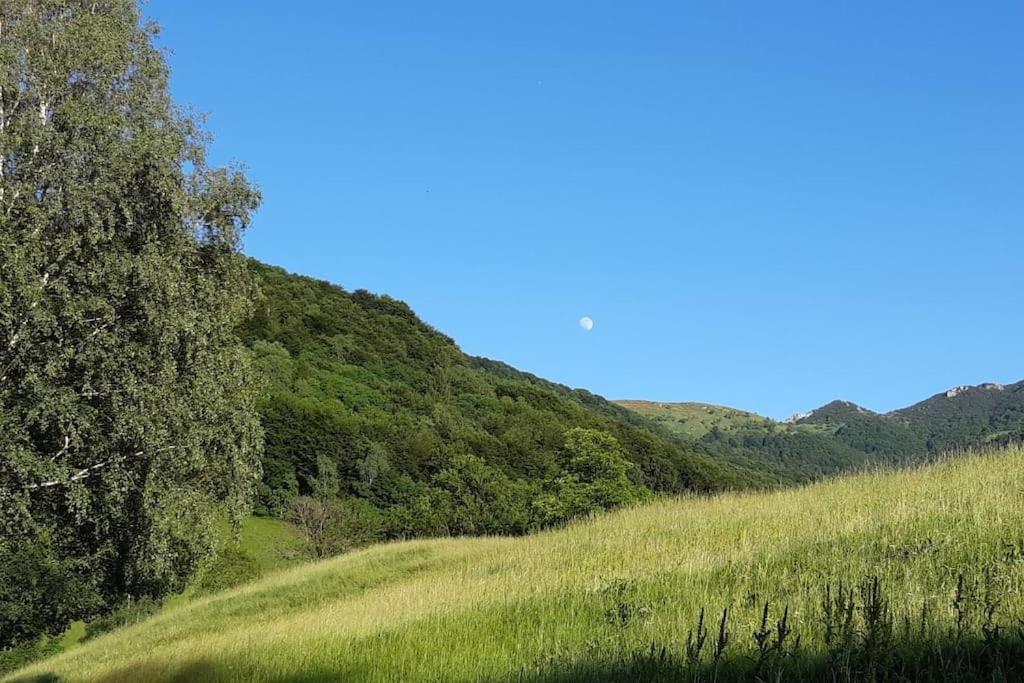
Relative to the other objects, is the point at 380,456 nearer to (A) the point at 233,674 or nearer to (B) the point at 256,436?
(B) the point at 256,436

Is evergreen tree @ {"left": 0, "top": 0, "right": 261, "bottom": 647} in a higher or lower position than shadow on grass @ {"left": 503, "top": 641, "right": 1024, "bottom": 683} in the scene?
higher

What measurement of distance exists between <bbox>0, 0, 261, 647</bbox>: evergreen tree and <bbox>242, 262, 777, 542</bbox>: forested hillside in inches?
887

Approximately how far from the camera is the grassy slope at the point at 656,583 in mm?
7812

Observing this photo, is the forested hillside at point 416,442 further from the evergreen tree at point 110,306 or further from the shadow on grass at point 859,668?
the shadow on grass at point 859,668

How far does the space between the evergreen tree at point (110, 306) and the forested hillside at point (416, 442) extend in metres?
22.5

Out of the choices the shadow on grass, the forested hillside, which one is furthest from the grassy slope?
the forested hillside

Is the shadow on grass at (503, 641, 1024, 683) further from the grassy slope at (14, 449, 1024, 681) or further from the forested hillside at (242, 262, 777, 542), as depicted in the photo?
the forested hillside at (242, 262, 777, 542)

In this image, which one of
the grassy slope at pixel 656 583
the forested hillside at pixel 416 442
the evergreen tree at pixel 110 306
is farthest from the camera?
the forested hillside at pixel 416 442

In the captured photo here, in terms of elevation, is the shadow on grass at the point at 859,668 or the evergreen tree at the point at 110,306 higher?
the evergreen tree at the point at 110,306

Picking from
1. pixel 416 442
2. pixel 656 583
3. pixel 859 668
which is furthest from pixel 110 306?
pixel 416 442

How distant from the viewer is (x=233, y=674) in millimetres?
10648

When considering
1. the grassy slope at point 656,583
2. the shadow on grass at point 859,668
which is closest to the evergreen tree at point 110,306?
the grassy slope at point 656,583

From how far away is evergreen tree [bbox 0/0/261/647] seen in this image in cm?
1919

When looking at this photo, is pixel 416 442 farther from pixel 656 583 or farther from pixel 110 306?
pixel 656 583
